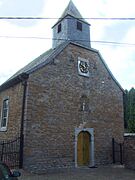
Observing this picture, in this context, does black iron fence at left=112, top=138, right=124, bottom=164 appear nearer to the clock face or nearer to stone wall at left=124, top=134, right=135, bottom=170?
stone wall at left=124, top=134, right=135, bottom=170

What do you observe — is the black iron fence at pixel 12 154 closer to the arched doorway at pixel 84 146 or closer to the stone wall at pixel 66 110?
the stone wall at pixel 66 110

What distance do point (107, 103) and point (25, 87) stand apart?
22.2 ft

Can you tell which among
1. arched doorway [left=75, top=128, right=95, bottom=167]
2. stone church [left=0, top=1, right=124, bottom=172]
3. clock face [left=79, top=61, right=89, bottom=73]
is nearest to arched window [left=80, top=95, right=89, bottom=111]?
stone church [left=0, top=1, right=124, bottom=172]

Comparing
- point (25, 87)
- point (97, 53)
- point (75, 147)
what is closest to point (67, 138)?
point (75, 147)

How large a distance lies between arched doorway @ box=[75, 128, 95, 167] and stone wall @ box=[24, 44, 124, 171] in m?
0.36

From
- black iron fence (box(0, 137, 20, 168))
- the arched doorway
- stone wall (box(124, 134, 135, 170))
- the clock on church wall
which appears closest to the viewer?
black iron fence (box(0, 137, 20, 168))

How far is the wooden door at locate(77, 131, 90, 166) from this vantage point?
15859mm

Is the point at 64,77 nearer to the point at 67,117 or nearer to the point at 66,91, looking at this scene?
the point at 66,91

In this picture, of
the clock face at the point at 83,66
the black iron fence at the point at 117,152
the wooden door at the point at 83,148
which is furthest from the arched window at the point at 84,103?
the black iron fence at the point at 117,152

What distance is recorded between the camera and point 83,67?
1723cm

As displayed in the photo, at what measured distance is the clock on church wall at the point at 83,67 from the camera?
55.7ft

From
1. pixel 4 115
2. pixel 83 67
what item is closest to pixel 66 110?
pixel 83 67

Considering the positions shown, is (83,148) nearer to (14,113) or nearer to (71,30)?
(14,113)

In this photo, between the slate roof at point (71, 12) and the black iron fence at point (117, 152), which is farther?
the slate roof at point (71, 12)
